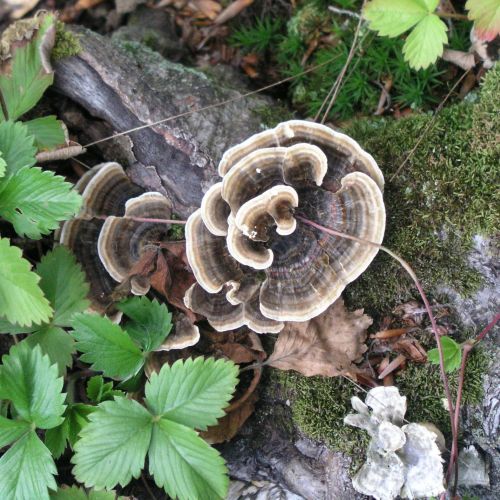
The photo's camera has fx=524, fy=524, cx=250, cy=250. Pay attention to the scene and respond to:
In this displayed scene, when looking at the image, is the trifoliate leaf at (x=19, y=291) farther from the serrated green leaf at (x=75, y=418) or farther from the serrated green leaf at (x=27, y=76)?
the serrated green leaf at (x=27, y=76)

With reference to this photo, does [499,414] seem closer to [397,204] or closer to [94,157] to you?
[397,204]

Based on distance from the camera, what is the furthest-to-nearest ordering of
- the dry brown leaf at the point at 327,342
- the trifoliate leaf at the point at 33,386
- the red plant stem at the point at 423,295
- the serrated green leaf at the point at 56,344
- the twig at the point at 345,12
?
1. the twig at the point at 345,12
2. the serrated green leaf at the point at 56,344
3. the dry brown leaf at the point at 327,342
4. the trifoliate leaf at the point at 33,386
5. the red plant stem at the point at 423,295

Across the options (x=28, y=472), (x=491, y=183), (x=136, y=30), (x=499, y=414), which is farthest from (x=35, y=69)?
(x=499, y=414)

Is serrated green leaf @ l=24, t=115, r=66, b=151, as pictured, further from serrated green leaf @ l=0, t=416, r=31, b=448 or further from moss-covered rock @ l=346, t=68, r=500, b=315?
moss-covered rock @ l=346, t=68, r=500, b=315

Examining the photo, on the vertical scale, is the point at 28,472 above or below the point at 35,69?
below

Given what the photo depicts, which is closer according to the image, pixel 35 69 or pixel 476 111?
pixel 476 111

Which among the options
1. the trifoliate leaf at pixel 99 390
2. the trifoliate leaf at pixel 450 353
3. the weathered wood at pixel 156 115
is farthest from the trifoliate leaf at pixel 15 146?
the trifoliate leaf at pixel 450 353

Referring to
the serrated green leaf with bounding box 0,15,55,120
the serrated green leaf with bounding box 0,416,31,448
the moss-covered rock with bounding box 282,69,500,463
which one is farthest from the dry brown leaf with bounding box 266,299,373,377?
the serrated green leaf with bounding box 0,15,55,120
